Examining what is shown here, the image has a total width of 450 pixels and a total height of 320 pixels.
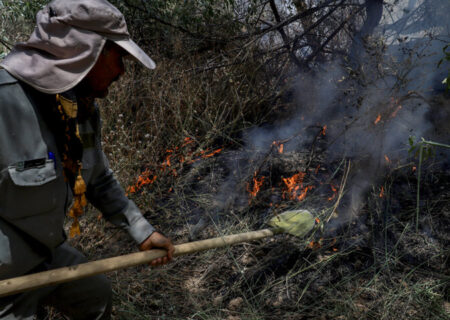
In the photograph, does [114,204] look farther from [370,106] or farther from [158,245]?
[370,106]

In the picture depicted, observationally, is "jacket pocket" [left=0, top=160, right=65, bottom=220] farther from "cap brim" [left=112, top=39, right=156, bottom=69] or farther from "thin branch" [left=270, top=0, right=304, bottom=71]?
"thin branch" [left=270, top=0, right=304, bottom=71]

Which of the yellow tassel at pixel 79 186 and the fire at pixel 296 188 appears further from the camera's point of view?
the fire at pixel 296 188

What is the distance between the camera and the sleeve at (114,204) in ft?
7.16

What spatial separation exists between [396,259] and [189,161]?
2584 millimetres

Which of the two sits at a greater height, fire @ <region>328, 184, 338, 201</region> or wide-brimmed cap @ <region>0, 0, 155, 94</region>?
wide-brimmed cap @ <region>0, 0, 155, 94</region>

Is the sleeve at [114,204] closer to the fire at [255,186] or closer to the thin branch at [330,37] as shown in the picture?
the fire at [255,186]

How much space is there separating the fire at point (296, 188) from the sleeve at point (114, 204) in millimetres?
2107

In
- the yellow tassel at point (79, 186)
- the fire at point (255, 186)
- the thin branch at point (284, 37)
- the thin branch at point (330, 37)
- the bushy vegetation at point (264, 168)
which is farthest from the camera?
the thin branch at point (284, 37)

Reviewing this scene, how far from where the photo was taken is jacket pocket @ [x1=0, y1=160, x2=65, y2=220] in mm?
1595

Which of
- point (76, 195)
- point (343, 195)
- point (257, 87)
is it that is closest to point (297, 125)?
point (257, 87)

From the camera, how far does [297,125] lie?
522 cm

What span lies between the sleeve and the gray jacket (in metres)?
0.25

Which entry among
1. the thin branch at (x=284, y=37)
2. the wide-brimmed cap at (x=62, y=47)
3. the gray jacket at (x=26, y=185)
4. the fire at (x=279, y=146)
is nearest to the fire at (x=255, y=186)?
the fire at (x=279, y=146)

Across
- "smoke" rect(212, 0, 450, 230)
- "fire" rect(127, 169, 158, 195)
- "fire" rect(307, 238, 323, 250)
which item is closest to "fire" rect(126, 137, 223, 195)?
"fire" rect(127, 169, 158, 195)
